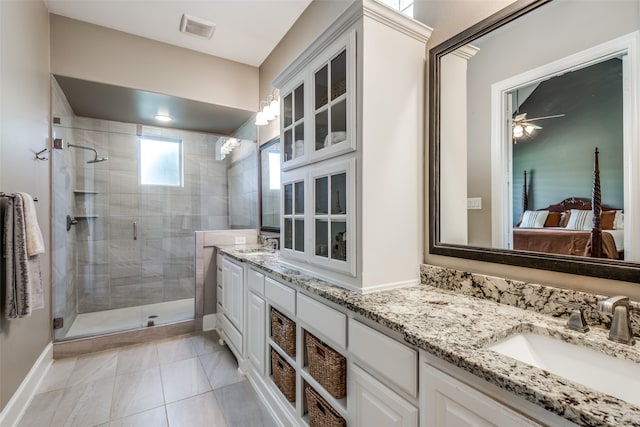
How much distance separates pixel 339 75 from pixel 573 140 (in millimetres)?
1031

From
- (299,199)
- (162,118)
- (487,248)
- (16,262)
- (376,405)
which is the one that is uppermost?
(162,118)

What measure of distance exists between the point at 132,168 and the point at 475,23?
3671 mm

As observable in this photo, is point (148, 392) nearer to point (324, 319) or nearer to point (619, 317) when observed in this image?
point (324, 319)

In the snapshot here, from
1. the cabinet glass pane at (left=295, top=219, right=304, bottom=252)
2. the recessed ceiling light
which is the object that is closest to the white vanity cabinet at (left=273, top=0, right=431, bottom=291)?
the cabinet glass pane at (left=295, top=219, right=304, bottom=252)

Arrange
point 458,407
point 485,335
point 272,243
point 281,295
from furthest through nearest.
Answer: point 272,243, point 281,295, point 485,335, point 458,407

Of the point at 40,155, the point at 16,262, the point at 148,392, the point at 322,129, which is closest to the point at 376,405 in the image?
the point at 322,129

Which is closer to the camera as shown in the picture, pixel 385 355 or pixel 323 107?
pixel 385 355

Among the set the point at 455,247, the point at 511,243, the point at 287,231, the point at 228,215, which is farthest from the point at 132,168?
the point at 511,243

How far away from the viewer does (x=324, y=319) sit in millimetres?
1352

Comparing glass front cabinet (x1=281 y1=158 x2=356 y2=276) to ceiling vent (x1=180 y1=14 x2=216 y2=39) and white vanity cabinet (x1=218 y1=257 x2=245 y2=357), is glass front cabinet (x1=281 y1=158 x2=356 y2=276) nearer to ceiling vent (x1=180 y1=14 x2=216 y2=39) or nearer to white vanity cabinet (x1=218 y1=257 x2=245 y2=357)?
white vanity cabinet (x1=218 y1=257 x2=245 y2=357)

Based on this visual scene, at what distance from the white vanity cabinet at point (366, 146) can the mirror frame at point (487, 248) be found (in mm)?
63

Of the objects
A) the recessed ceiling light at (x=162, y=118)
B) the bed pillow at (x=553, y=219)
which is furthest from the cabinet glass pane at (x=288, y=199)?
the recessed ceiling light at (x=162, y=118)

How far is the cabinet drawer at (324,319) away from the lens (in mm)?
1247

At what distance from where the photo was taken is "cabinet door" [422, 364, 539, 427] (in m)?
0.69
